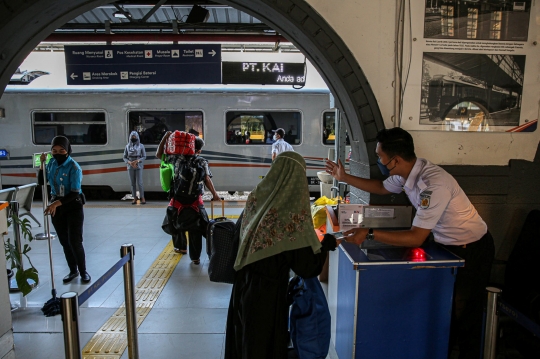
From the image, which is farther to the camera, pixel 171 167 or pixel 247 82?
pixel 247 82

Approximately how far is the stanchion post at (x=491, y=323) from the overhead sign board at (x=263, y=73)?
5003 mm

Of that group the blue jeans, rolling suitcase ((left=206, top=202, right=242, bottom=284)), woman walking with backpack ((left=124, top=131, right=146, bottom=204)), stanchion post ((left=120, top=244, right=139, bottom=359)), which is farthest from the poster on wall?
the blue jeans

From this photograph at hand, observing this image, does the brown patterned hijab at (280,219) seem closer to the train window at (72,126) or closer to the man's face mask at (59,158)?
the man's face mask at (59,158)

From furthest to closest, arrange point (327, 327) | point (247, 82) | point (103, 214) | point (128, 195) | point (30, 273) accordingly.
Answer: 1. point (128, 195)
2. point (103, 214)
3. point (247, 82)
4. point (30, 273)
5. point (327, 327)

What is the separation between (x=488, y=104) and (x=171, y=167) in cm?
385

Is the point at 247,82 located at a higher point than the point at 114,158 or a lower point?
higher

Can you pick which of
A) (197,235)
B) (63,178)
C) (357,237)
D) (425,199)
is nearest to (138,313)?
(197,235)

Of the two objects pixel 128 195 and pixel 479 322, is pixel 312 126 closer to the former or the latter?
pixel 128 195

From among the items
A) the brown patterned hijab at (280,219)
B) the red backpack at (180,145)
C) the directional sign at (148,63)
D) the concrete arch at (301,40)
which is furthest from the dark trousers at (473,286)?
the directional sign at (148,63)

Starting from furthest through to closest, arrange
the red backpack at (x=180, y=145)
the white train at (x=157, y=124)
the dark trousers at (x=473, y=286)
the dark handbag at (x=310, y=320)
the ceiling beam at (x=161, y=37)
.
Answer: the white train at (x=157, y=124)
the ceiling beam at (x=161, y=37)
the red backpack at (x=180, y=145)
the dark trousers at (x=473, y=286)
the dark handbag at (x=310, y=320)

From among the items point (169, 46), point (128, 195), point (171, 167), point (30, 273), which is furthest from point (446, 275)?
point (128, 195)

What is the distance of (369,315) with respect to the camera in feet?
7.99

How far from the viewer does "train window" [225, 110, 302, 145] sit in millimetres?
9133

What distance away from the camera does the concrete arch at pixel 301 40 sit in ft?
8.97
